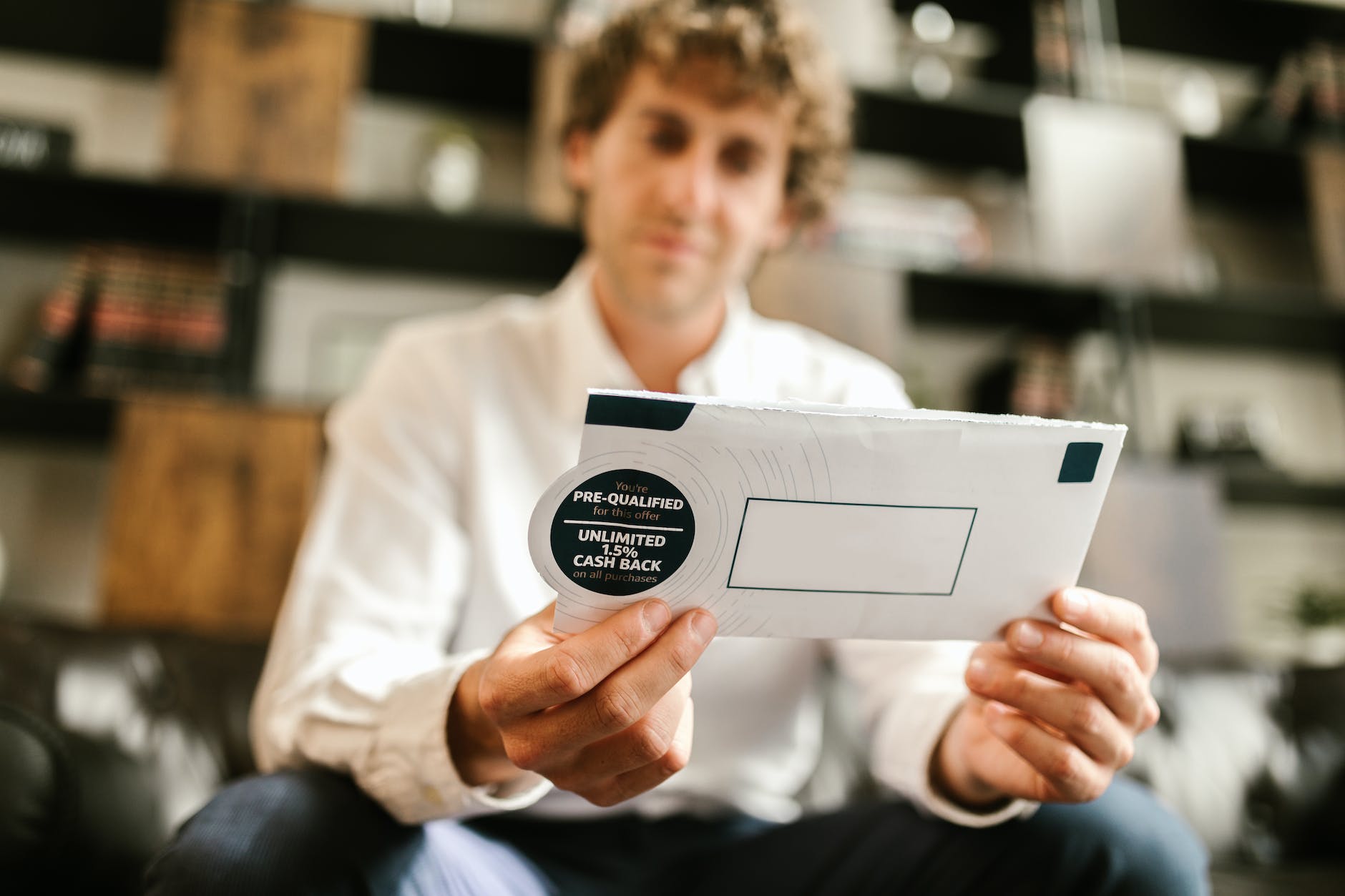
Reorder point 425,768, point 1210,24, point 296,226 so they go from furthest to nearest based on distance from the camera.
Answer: point 1210,24, point 296,226, point 425,768

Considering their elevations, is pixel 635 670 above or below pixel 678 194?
below

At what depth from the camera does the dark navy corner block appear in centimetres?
58

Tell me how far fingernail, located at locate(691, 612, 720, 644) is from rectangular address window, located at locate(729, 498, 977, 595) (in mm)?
26

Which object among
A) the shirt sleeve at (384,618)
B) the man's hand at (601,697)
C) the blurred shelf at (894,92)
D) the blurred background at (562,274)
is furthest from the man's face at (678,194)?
the blurred shelf at (894,92)

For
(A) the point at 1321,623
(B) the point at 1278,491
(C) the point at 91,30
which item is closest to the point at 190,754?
(C) the point at 91,30

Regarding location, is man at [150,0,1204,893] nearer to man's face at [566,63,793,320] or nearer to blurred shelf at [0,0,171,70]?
man's face at [566,63,793,320]

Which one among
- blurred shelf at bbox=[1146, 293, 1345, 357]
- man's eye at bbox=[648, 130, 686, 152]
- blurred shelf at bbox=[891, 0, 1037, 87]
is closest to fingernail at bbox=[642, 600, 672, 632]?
man's eye at bbox=[648, 130, 686, 152]

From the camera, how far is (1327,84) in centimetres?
252

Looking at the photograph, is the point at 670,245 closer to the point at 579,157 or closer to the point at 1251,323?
the point at 579,157

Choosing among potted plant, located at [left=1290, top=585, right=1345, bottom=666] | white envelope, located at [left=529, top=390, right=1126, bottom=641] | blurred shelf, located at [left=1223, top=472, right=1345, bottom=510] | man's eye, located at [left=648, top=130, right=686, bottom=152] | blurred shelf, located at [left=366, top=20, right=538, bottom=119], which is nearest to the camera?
white envelope, located at [left=529, top=390, right=1126, bottom=641]

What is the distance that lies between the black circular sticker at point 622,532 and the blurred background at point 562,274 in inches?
35.2

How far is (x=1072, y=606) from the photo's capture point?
0.63 m

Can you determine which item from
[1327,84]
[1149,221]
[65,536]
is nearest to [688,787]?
[65,536]

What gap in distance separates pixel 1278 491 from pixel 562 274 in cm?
194
